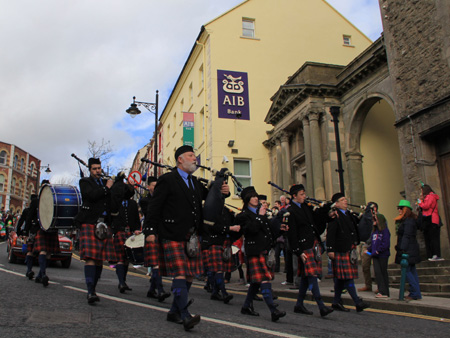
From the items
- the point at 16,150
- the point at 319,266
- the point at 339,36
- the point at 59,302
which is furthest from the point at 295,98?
the point at 16,150

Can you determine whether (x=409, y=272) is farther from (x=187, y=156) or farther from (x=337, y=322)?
(x=187, y=156)

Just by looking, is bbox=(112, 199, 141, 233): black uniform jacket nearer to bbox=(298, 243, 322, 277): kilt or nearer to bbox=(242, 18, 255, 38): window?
bbox=(298, 243, 322, 277): kilt

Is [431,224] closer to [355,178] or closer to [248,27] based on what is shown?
[355,178]

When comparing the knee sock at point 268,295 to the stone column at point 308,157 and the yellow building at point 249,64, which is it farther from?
the yellow building at point 249,64

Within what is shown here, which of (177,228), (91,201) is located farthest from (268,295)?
(91,201)

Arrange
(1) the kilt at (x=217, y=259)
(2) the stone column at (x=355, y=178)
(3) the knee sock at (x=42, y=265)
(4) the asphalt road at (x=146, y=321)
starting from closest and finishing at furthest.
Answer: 1. (4) the asphalt road at (x=146, y=321)
2. (3) the knee sock at (x=42, y=265)
3. (1) the kilt at (x=217, y=259)
4. (2) the stone column at (x=355, y=178)

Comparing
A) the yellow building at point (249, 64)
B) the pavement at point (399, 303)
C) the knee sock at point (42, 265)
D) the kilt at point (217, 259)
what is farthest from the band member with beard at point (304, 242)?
the yellow building at point (249, 64)

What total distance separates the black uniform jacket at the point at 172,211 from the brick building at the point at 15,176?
64410 millimetres

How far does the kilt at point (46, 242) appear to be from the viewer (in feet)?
26.0

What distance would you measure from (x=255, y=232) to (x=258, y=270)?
0.53 metres

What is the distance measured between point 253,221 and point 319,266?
4.20 ft

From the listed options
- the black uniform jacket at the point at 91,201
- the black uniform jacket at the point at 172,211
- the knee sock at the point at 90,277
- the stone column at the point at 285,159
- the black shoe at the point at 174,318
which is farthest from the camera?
the stone column at the point at 285,159

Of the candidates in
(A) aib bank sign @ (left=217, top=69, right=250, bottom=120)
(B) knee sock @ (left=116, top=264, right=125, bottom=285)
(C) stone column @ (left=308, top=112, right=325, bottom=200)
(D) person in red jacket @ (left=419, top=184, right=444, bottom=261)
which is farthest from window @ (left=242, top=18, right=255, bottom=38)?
(B) knee sock @ (left=116, top=264, right=125, bottom=285)

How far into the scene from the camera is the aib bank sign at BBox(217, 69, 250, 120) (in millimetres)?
24052
